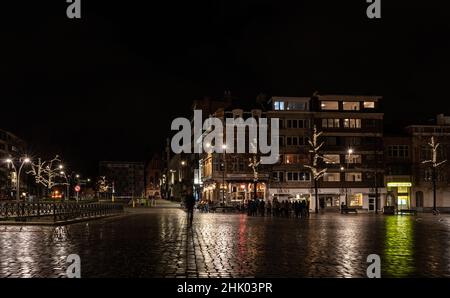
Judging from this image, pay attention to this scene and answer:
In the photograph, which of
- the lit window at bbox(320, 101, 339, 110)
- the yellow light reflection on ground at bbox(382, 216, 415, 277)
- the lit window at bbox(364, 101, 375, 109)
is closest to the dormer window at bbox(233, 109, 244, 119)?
the lit window at bbox(320, 101, 339, 110)

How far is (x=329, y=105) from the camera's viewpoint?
3223 inches

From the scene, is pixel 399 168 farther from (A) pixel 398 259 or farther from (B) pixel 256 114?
(A) pixel 398 259

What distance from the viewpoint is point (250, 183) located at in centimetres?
8081

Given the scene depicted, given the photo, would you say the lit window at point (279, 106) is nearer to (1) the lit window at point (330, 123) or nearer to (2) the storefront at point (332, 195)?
(1) the lit window at point (330, 123)

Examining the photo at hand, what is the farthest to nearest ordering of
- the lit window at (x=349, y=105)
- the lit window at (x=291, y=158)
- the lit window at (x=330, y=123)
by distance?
the lit window at (x=349, y=105) < the lit window at (x=330, y=123) < the lit window at (x=291, y=158)

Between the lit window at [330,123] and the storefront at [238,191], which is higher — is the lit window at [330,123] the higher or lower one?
the higher one

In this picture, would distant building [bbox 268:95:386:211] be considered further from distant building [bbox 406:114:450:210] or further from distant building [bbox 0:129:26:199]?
distant building [bbox 0:129:26:199]

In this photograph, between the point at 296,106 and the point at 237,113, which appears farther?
the point at 296,106

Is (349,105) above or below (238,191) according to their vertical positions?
above

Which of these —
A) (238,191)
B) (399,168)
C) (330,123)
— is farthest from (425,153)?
(238,191)

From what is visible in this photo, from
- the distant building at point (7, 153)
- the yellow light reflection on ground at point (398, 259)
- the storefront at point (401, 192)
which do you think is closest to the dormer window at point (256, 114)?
the storefront at point (401, 192)

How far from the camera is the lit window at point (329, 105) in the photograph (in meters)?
81.6

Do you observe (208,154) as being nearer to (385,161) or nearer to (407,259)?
(385,161)
